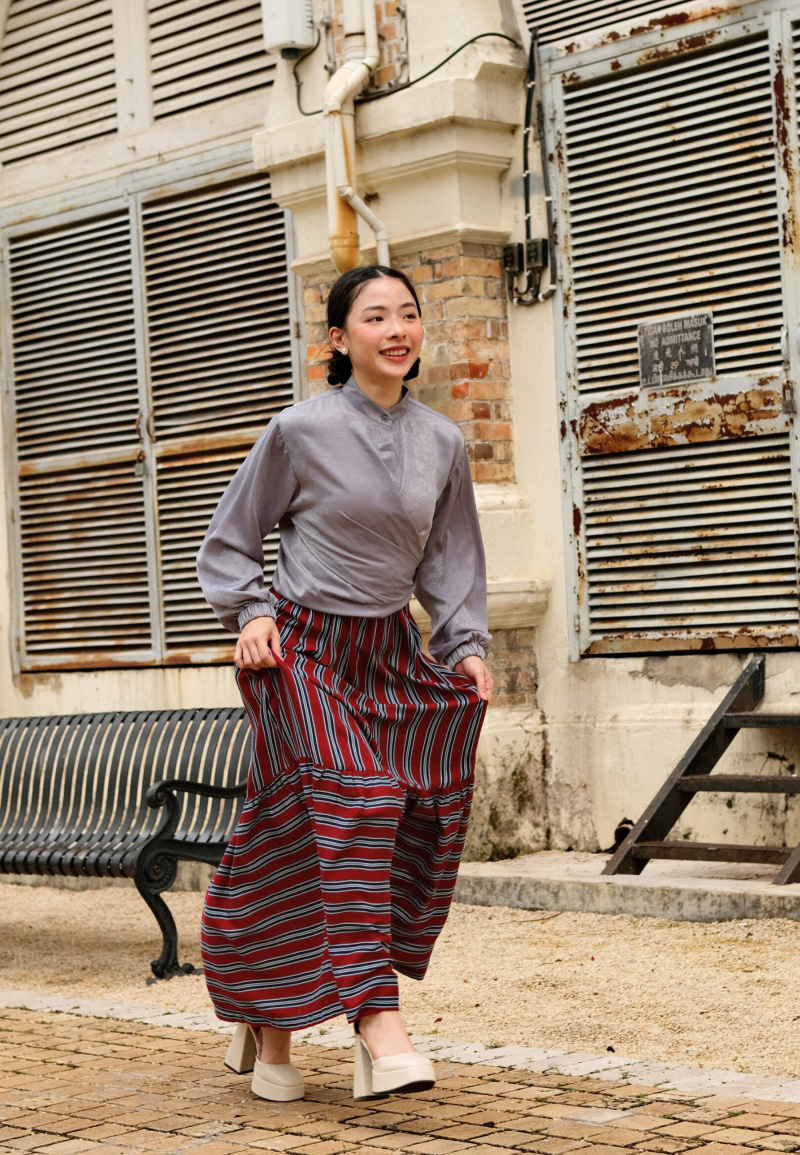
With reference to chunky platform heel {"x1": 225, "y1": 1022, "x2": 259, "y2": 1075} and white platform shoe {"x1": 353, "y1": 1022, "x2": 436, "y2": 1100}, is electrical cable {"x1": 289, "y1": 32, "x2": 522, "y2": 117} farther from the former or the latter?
white platform shoe {"x1": 353, "y1": 1022, "x2": 436, "y2": 1100}

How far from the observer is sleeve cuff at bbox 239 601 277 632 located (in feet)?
12.7

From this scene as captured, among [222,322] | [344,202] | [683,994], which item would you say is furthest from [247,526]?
[222,322]

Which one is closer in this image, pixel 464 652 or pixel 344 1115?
pixel 344 1115

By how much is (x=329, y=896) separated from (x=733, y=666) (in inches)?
134

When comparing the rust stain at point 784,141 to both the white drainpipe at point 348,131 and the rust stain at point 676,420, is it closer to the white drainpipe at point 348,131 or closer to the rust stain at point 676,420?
the rust stain at point 676,420

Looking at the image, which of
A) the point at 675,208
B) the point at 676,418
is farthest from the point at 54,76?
the point at 676,418

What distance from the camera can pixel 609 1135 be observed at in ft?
11.3

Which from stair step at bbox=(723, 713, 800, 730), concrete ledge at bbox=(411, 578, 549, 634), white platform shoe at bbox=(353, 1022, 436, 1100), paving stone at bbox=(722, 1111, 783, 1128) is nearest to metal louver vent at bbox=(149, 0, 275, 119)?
concrete ledge at bbox=(411, 578, 549, 634)

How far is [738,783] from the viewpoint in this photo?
20.5ft

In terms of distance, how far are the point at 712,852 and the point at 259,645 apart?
2.86 meters

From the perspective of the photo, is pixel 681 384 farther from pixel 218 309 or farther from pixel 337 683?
pixel 337 683

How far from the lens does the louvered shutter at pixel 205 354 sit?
27.5ft

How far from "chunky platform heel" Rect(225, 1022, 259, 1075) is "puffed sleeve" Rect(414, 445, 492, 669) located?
988 mm

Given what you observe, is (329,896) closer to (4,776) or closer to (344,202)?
(4,776)
